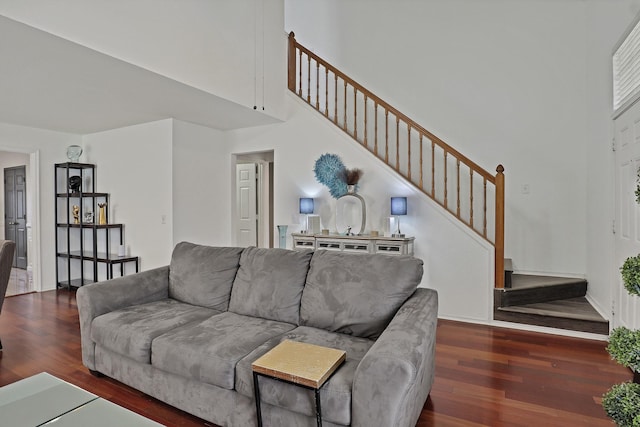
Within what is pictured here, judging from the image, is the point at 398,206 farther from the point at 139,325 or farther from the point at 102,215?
the point at 102,215

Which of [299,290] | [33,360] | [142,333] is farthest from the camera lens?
[33,360]

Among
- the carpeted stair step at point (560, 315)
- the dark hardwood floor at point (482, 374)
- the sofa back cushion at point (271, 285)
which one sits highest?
the sofa back cushion at point (271, 285)

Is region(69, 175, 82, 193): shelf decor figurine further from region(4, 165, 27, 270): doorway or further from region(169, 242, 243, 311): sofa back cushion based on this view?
region(169, 242, 243, 311): sofa back cushion

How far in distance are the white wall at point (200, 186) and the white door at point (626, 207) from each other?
15.5 feet

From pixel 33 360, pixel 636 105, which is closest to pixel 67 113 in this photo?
pixel 33 360

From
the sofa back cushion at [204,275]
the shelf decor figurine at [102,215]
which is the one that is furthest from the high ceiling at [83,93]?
the sofa back cushion at [204,275]

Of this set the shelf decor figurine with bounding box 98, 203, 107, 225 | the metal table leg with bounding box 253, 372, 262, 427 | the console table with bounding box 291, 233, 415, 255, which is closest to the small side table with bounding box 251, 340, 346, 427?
the metal table leg with bounding box 253, 372, 262, 427

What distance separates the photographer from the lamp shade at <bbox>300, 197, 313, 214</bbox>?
479cm

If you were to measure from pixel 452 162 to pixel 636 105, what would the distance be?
7.70ft

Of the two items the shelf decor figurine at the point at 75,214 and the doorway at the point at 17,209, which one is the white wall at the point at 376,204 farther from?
the doorway at the point at 17,209

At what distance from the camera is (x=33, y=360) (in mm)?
2854

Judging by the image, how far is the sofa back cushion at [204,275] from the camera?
9.00ft

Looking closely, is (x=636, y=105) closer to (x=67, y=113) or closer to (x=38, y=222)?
(x=67, y=113)

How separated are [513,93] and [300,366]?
4682mm
